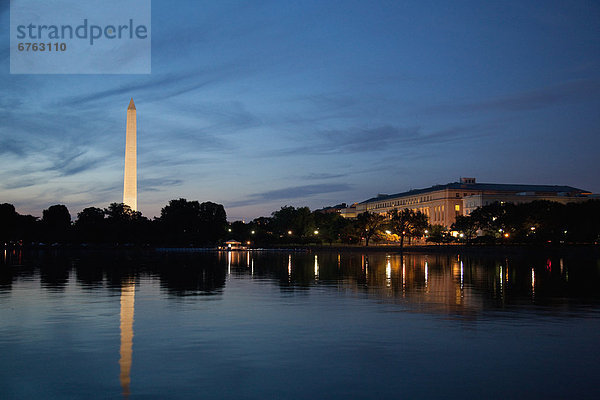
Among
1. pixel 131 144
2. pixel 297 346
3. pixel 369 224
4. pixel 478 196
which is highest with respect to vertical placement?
pixel 131 144

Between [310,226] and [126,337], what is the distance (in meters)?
171

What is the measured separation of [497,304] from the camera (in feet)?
74.6

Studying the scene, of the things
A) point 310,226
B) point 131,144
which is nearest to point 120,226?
point 131,144

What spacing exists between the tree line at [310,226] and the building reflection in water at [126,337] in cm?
9429

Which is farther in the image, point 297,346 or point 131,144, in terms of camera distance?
point 131,144

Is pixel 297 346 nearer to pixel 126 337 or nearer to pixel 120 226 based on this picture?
pixel 126 337

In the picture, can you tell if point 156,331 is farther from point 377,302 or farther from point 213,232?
point 213,232

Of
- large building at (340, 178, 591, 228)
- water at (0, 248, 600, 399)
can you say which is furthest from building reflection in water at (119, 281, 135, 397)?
large building at (340, 178, 591, 228)

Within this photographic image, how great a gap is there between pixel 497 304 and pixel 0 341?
1721 centimetres

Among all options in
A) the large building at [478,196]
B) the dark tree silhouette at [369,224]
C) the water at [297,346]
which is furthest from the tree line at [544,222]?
the water at [297,346]

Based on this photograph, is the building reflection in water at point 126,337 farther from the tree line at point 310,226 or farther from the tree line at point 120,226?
the tree line at point 120,226

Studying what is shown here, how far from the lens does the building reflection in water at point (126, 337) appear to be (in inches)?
426

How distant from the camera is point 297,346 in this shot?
553 inches

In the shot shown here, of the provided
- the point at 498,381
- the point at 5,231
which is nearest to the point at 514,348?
the point at 498,381
